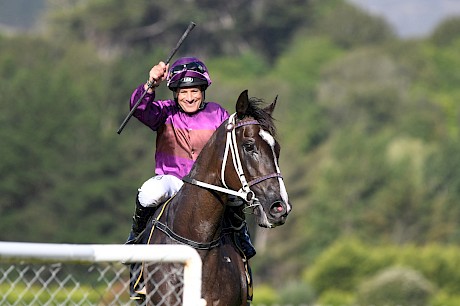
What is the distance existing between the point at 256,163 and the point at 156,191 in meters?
0.91

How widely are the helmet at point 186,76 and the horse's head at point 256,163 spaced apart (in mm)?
666

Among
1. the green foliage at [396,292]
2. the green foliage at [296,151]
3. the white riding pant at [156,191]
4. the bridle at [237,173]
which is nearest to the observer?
the bridle at [237,173]

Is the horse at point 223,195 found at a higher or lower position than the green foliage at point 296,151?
lower

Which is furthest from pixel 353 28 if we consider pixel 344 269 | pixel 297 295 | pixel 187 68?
pixel 187 68

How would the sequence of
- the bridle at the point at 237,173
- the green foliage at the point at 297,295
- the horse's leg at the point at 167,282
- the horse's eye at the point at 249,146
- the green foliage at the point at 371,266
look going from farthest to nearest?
1. the green foliage at the point at 371,266
2. the green foliage at the point at 297,295
3. the horse's eye at the point at 249,146
4. the bridle at the point at 237,173
5. the horse's leg at the point at 167,282

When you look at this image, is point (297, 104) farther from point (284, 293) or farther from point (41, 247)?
point (41, 247)

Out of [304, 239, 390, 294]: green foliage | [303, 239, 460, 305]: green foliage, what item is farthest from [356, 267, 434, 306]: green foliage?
[304, 239, 390, 294]: green foliage

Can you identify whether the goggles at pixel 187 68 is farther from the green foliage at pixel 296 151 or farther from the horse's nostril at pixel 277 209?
the green foliage at pixel 296 151

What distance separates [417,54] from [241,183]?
121m

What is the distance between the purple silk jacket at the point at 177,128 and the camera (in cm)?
867

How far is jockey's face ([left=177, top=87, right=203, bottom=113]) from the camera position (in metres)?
8.71

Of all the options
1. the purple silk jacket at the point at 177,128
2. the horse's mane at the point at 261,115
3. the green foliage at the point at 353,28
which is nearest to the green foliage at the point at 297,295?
the purple silk jacket at the point at 177,128

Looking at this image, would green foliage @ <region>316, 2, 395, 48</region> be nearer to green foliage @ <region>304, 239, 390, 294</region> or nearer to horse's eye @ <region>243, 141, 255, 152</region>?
green foliage @ <region>304, 239, 390, 294</region>

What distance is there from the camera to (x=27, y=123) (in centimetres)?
7406
